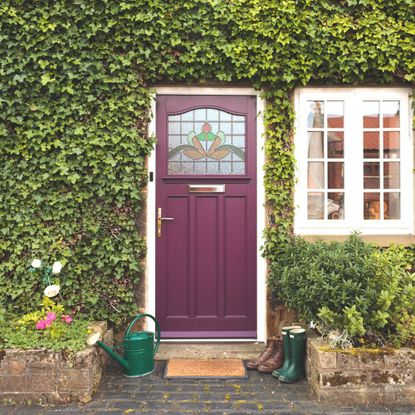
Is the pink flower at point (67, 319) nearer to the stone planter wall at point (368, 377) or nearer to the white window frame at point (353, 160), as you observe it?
the stone planter wall at point (368, 377)

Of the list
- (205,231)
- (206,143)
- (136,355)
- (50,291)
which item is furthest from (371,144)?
(50,291)

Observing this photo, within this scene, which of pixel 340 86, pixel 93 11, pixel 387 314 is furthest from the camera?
pixel 340 86

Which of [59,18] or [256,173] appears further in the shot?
[256,173]

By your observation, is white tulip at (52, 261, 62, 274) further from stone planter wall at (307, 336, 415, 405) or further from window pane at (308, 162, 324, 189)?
window pane at (308, 162, 324, 189)

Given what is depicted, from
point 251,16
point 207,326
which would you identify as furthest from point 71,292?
point 251,16

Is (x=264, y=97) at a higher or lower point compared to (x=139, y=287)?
higher

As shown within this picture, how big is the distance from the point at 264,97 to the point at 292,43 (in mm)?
639

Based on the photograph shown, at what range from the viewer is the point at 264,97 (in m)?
4.63

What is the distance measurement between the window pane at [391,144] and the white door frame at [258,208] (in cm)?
144

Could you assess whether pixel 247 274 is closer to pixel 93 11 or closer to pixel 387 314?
pixel 387 314

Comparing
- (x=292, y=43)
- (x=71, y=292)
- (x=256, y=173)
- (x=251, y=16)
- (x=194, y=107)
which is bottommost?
(x=71, y=292)

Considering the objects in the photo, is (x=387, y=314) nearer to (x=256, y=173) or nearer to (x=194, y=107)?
(x=256, y=173)

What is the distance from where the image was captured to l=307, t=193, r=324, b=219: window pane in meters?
4.77

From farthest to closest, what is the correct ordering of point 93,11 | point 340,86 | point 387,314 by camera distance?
point 340,86 → point 93,11 → point 387,314
